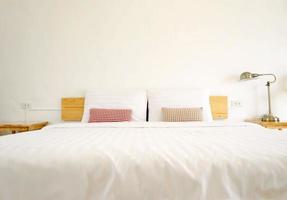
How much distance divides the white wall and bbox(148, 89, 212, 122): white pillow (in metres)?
0.28

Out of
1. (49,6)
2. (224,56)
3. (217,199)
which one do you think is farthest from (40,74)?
(217,199)

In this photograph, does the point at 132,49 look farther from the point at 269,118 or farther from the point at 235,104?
the point at 269,118

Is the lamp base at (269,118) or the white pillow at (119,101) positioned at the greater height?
the white pillow at (119,101)

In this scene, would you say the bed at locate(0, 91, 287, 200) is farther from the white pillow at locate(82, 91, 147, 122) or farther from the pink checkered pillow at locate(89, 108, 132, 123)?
the white pillow at locate(82, 91, 147, 122)

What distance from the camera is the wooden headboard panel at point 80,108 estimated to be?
8.50 ft

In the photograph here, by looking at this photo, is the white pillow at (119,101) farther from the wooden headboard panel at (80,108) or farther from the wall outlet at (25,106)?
the wall outlet at (25,106)

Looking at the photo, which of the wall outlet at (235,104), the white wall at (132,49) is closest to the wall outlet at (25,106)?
the white wall at (132,49)

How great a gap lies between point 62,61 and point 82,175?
7.35 ft

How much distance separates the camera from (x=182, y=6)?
269 centimetres

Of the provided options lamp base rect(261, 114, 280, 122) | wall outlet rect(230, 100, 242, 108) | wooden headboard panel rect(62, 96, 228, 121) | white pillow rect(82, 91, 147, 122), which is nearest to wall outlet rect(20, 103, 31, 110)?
wooden headboard panel rect(62, 96, 228, 121)

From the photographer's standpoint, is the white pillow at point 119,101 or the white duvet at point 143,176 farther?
the white pillow at point 119,101

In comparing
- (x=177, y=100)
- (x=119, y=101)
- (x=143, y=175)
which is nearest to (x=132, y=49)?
(x=119, y=101)

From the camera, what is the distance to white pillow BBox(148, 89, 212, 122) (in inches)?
90.2

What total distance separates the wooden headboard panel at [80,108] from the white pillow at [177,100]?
0.29 meters
